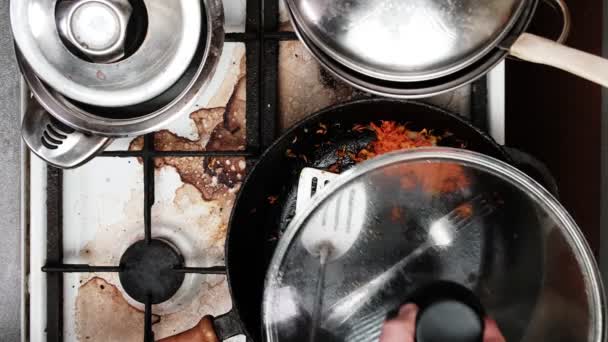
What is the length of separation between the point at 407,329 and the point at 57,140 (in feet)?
1.29

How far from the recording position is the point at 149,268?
68cm

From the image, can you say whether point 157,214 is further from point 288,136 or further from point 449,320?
point 449,320

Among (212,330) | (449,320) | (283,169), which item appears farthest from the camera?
(283,169)

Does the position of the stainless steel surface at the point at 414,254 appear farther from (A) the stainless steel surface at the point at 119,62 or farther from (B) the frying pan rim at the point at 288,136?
(A) the stainless steel surface at the point at 119,62

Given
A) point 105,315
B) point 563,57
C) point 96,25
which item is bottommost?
point 105,315

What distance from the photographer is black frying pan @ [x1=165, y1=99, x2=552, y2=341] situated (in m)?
0.63

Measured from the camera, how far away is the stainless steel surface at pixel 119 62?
1.91 ft

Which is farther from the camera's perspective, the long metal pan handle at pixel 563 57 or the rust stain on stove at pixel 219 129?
the rust stain on stove at pixel 219 129

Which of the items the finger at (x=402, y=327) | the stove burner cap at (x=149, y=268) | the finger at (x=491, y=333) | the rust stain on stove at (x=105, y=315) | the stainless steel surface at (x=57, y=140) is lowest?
the finger at (x=491, y=333)

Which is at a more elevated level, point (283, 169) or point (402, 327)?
point (283, 169)

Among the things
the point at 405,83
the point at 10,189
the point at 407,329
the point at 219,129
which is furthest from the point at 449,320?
the point at 10,189

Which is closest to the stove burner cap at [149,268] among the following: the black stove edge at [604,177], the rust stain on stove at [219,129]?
the rust stain on stove at [219,129]

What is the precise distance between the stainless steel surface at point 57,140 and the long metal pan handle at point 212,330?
8.1 inches

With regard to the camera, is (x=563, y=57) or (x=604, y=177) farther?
(x=604, y=177)
